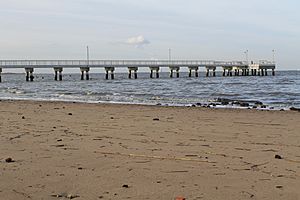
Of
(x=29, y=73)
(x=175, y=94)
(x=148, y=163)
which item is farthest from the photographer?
(x=29, y=73)

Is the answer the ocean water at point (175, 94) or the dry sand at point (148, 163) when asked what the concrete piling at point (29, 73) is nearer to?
the ocean water at point (175, 94)

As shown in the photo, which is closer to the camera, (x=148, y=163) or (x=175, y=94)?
Answer: (x=148, y=163)

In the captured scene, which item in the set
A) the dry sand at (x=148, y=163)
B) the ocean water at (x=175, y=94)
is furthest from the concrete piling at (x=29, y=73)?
the dry sand at (x=148, y=163)

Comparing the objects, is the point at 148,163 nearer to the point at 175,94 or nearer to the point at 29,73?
the point at 175,94

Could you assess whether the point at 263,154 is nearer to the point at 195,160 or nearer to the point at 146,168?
the point at 195,160

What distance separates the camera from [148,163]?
5961 mm

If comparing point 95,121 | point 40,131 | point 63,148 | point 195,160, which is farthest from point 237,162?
point 95,121

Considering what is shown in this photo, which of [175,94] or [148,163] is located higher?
[148,163]

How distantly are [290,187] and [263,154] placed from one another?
6.43ft

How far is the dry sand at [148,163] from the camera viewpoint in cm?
462

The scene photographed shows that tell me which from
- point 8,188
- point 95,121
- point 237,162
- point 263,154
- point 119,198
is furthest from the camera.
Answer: point 95,121

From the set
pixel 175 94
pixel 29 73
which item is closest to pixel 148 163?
pixel 175 94

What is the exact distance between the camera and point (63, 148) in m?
7.18

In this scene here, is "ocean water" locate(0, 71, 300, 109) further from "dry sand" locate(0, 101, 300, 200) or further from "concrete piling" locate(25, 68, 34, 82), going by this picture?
"concrete piling" locate(25, 68, 34, 82)
